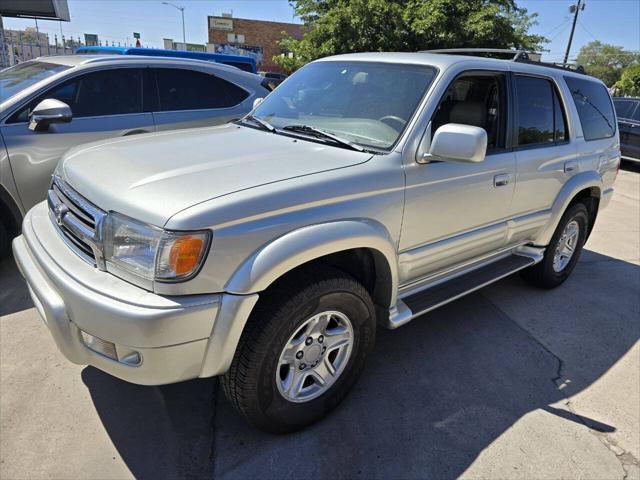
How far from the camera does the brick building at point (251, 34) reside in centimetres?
4278

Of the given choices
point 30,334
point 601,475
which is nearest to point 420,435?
point 601,475

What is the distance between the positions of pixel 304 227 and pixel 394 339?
163cm

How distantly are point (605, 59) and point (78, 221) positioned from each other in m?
94.3

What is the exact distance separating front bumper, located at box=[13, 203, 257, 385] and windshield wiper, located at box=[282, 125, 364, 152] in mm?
1108

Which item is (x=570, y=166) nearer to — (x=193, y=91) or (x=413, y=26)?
(x=193, y=91)

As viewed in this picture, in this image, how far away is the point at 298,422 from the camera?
244 cm

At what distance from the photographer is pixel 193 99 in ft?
16.9

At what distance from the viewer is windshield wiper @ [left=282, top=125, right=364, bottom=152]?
8.59ft

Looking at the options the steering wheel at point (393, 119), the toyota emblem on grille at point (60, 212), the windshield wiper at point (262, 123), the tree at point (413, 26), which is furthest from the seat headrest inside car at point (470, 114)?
the tree at point (413, 26)

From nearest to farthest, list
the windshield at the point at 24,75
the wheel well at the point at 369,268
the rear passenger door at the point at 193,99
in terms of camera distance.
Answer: the wheel well at the point at 369,268, the windshield at the point at 24,75, the rear passenger door at the point at 193,99

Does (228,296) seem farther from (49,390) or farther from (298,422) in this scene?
(49,390)

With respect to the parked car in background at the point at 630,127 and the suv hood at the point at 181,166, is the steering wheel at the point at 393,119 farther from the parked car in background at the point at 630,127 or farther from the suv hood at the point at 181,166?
the parked car in background at the point at 630,127

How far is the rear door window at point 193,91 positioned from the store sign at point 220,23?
139ft

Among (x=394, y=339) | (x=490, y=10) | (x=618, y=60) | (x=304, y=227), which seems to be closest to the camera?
(x=304, y=227)
